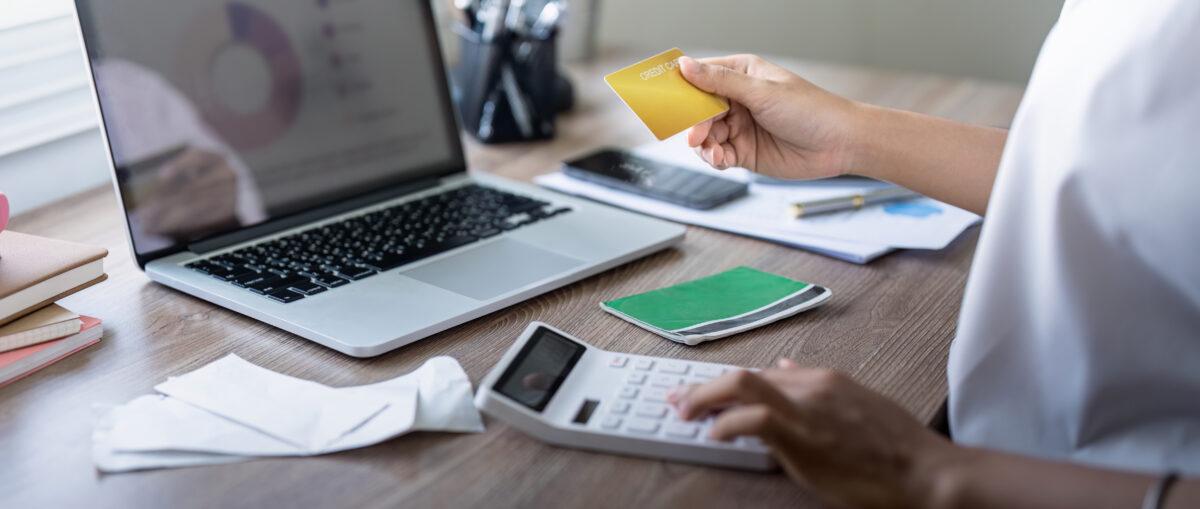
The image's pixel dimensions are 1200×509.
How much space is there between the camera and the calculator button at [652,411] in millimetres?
685

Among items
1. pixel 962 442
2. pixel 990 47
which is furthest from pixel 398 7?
pixel 990 47

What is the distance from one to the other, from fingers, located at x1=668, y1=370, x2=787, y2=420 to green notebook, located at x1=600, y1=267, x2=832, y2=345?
5.9 inches

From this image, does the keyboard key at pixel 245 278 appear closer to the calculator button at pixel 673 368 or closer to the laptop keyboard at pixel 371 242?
the laptop keyboard at pixel 371 242

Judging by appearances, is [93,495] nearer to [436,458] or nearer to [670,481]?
[436,458]

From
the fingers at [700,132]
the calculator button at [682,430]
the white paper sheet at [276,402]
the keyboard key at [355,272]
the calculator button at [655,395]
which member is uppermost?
the fingers at [700,132]

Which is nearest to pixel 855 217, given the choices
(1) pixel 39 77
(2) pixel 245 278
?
(2) pixel 245 278

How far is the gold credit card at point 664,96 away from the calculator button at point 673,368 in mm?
199

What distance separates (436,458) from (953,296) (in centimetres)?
52

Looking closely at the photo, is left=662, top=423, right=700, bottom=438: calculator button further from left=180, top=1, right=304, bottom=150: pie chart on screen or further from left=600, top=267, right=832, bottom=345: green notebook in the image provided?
left=180, top=1, right=304, bottom=150: pie chart on screen

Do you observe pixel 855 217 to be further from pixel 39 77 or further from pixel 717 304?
pixel 39 77

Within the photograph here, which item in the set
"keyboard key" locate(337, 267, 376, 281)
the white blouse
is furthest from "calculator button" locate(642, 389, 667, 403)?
"keyboard key" locate(337, 267, 376, 281)

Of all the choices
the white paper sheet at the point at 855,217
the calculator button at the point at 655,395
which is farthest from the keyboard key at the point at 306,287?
the white paper sheet at the point at 855,217

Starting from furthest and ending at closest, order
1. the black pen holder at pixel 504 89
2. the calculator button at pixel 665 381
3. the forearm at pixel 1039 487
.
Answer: the black pen holder at pixel 504 89
the calculator button at pixel 665 381
the forearm at pixel 1039 487

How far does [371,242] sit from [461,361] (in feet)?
0.79
